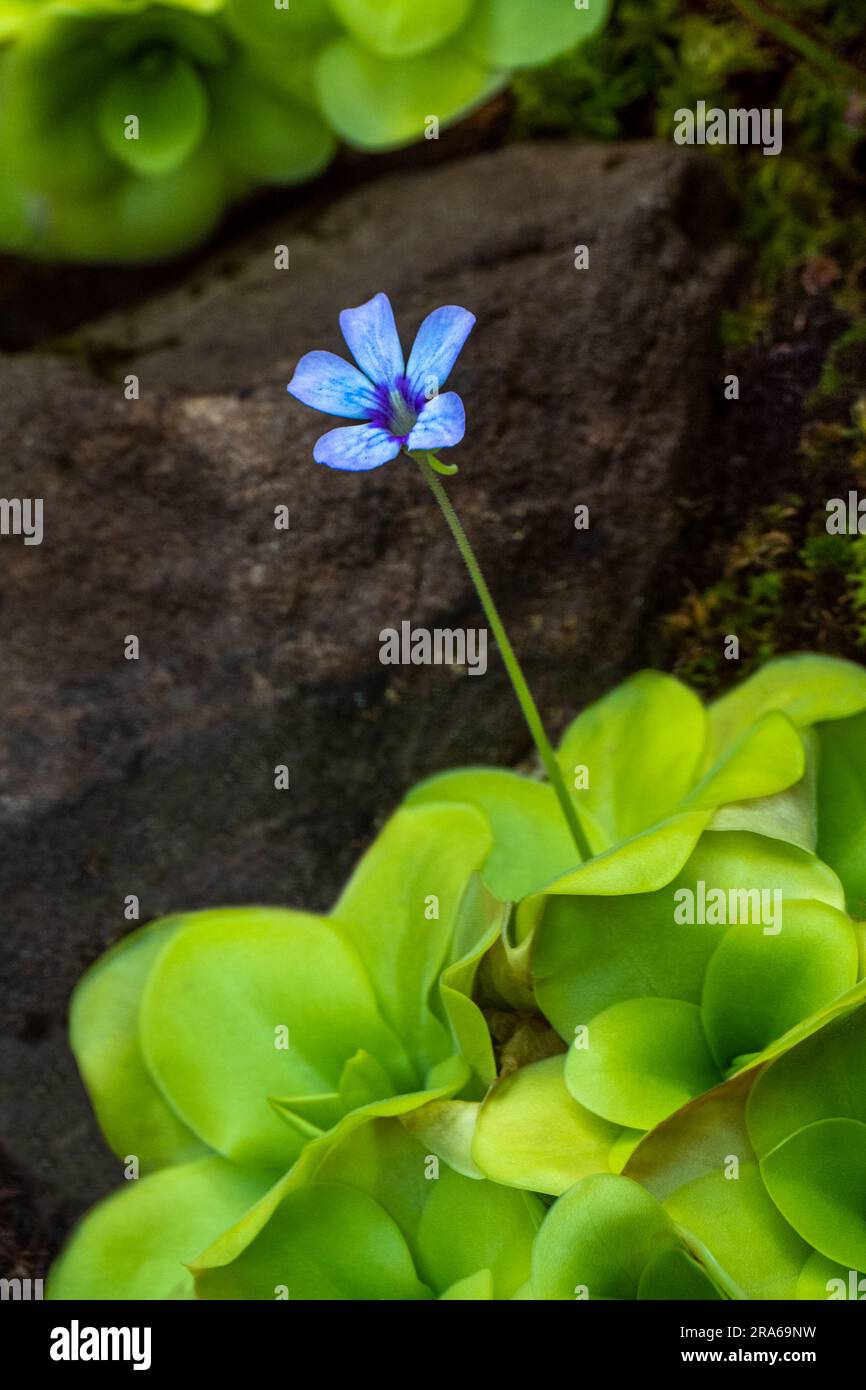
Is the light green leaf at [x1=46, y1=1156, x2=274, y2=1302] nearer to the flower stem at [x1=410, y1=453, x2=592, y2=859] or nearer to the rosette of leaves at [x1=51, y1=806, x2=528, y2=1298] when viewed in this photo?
the rosette of leaves at [x1=51, y1=806, x2=528, y2=1298]

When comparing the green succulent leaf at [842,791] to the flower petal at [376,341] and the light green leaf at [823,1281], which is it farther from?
the flower petal at [376,341]

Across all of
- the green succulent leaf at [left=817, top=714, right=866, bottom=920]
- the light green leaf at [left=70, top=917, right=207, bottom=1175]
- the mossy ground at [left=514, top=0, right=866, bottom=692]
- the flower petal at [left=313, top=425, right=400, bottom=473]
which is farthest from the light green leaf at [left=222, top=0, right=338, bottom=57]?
the light green leaf at [left=70, top=917, right=207, bottom=1175]

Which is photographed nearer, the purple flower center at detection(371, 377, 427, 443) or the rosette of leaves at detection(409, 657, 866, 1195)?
the purple flower center at detection(371, 377, 427, 443)

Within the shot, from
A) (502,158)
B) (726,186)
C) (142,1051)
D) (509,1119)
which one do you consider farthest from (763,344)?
(142,1051)

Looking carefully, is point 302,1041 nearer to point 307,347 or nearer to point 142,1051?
point 142,1051

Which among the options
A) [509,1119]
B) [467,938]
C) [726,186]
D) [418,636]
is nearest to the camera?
[509,1119]

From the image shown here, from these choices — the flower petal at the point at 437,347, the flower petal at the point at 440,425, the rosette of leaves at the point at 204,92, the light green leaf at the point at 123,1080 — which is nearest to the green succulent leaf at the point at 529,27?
the rosette of leaves at the point at 204,92

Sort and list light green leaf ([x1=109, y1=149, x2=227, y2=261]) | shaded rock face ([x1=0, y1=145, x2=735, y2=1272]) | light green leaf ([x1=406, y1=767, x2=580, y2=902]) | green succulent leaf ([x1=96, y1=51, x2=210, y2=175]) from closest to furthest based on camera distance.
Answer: light green leaf ([x1=406, y1=767, x2=580, y2=902]) < shaded rock face ([x1=0, y1=145, x2=735, y2=1272]) < green succulent leaf ([x1=96, y1=51, x2=210, y2=175]) < light green leaf ([x1=109, y1=149, x2=227, y2=261])
